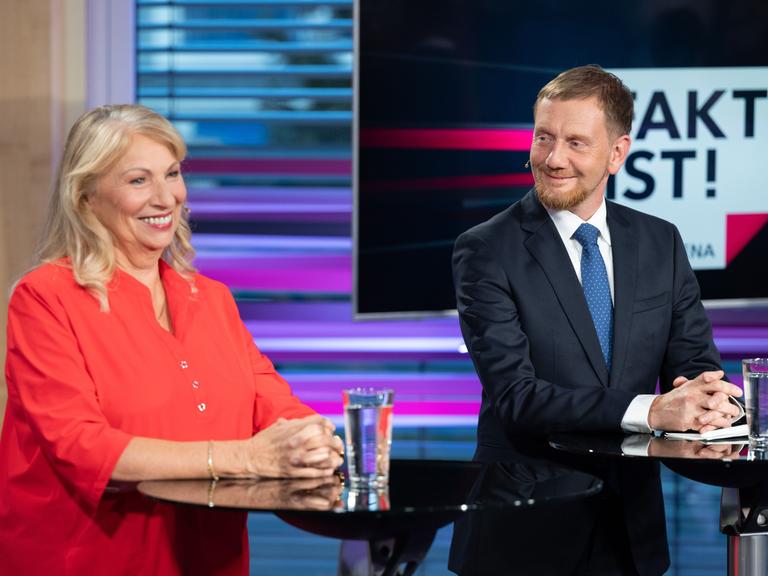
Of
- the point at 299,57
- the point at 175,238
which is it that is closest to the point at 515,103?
the point at 299,57

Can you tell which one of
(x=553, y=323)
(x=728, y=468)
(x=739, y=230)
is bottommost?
(x=728, y=468)

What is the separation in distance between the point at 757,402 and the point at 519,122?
91.0 inches

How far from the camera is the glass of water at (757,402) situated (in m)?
2.41

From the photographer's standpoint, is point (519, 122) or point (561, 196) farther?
point (519, 122)

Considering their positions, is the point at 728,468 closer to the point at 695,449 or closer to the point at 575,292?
the point at 695,449

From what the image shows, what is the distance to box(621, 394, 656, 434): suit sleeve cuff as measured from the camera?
8.60 ft

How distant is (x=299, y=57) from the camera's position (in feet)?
17.5

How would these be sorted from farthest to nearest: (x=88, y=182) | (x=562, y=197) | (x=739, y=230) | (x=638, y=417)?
(x=739, y=230), (x=562, y=197), (x=638, y=417), (x=88, y=182)

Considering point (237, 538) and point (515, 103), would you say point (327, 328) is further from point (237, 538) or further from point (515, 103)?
point (237, 538)

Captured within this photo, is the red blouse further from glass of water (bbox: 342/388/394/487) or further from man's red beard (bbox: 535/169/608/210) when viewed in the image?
man's red beard (bbox: 535/169/608/210)

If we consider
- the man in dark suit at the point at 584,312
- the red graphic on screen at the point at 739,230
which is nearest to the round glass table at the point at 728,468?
the man in dark suit at the point at 584,312

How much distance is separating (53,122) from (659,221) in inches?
88.0

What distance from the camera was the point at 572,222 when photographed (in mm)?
2938

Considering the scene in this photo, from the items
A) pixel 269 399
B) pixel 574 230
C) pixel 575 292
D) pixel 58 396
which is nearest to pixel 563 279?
pixel 575 292
